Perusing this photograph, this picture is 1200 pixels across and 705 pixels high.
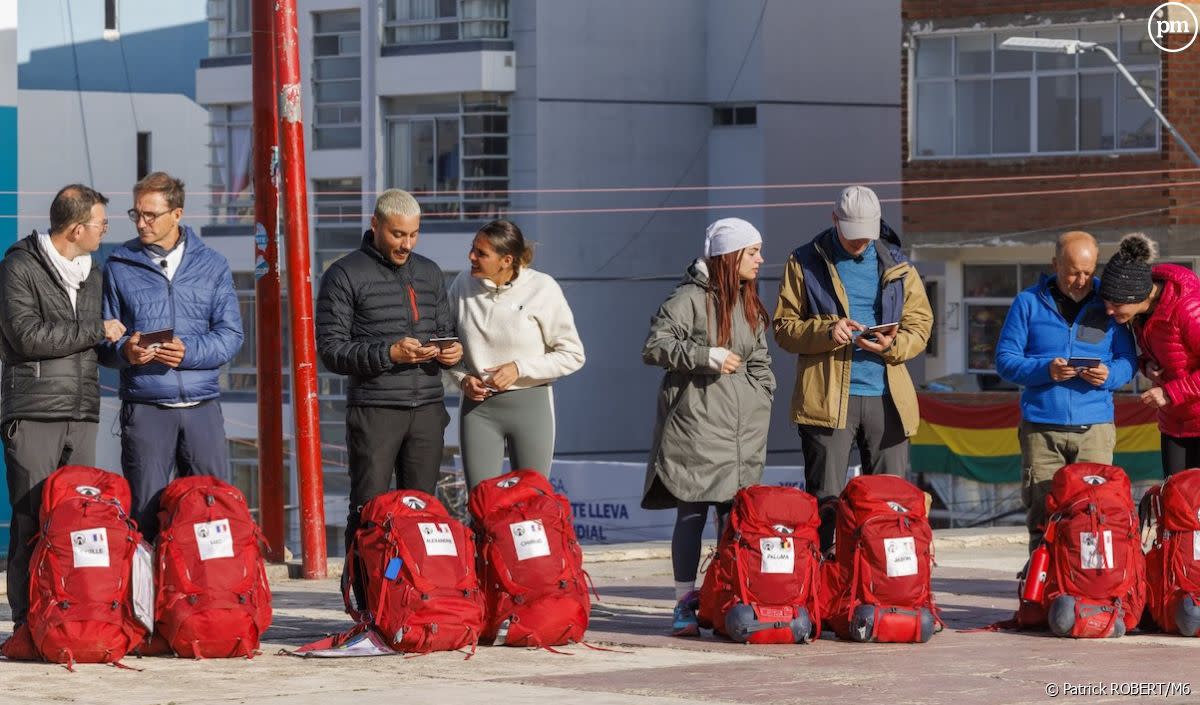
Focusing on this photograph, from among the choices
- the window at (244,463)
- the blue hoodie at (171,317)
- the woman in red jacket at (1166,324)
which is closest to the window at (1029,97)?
the window at (244,463)

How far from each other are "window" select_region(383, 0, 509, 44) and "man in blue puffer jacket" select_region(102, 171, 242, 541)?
115 feet

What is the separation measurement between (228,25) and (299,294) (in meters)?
37.8

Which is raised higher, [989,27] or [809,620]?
[989,27]

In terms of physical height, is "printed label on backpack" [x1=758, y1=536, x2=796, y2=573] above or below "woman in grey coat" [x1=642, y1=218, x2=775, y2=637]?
below

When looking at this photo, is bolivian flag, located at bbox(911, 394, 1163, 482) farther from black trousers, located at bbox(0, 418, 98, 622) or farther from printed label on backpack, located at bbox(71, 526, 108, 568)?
printed label on backpack, located at bbox(71, 526, 108, 568)

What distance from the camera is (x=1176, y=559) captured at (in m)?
10.3

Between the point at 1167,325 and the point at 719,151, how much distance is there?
3450 centimetres

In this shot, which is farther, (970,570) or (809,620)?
(970,570)

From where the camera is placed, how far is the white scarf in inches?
376

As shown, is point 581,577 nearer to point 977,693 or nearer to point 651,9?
point 977,693

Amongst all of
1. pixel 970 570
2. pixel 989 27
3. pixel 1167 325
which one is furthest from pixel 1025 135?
pixel 1167 325

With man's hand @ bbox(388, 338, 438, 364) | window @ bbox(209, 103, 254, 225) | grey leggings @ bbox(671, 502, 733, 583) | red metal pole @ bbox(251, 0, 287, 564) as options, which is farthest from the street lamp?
man's hand @ bbox(388, 338, 438, 364)

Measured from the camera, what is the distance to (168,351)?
9539 millimetres

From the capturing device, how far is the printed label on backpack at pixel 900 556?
32.4 feet
